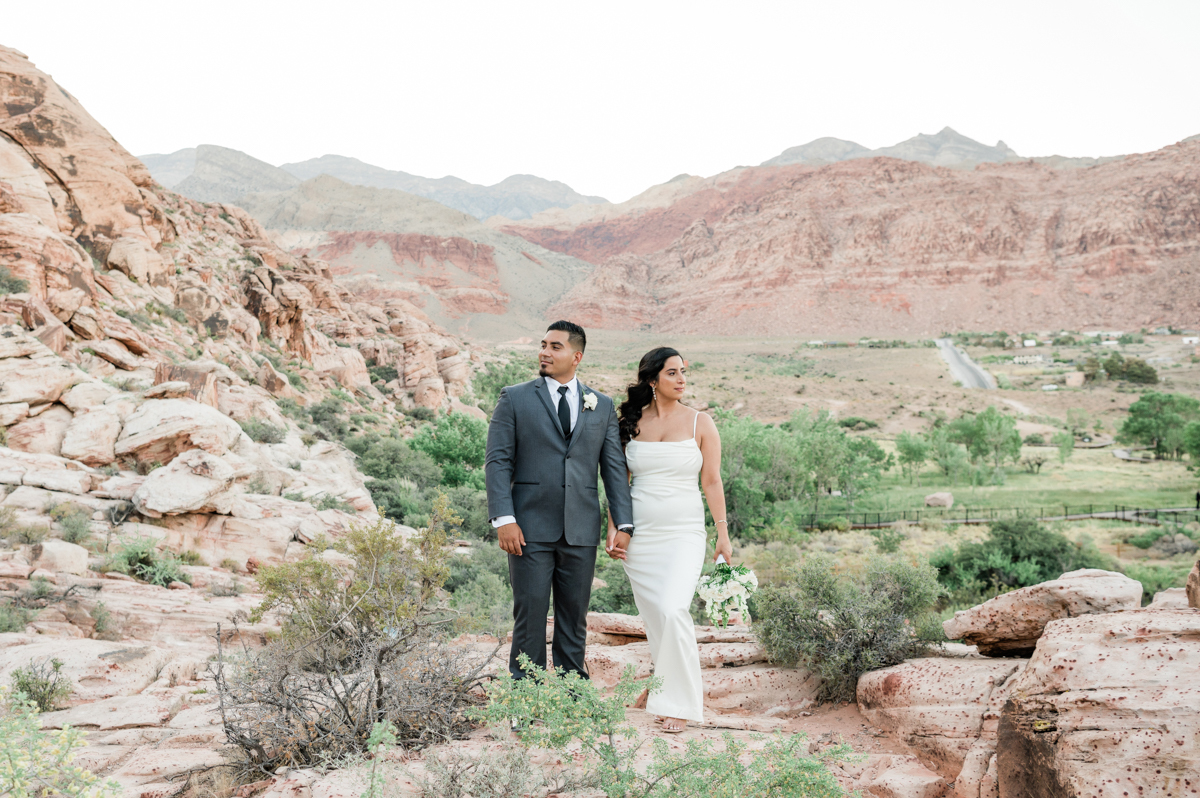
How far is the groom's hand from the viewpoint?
351 centimetres

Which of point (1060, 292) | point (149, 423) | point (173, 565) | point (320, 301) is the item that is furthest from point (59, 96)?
point (1060, 292)

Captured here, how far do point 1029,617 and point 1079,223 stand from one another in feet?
369

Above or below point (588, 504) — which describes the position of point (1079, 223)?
above

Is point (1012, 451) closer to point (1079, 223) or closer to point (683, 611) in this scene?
point (683, 611)

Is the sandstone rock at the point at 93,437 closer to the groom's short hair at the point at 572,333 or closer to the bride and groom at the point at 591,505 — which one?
the bride and groom at the point at 591,505

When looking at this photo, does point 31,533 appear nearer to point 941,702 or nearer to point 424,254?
point 941,702

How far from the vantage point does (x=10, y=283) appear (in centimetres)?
1223

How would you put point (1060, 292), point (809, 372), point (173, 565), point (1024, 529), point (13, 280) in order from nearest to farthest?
point (173, 565) → point (13, 280) → point (1024, 529) → point (809, 372) → point (1060, 292)

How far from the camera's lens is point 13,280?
12383 millimetres

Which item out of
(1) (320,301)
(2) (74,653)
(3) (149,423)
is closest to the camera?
(2) (74,653)

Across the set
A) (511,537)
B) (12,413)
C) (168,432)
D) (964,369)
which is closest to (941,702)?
(511,537)

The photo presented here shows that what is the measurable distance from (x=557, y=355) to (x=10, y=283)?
13.9m

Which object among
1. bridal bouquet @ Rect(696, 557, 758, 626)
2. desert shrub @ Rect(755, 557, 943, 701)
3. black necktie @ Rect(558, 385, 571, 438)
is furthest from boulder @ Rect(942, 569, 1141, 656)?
black necktie @ Rect(558, 385, 571, 438)

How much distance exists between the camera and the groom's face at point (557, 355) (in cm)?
382
